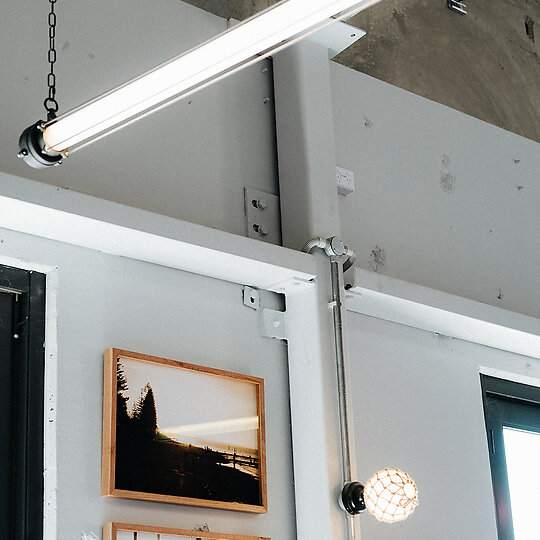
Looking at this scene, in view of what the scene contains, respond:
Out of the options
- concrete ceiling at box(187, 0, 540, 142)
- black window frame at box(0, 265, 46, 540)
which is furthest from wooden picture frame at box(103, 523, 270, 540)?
concrete ceiling at box(187, 0, 540, 142)

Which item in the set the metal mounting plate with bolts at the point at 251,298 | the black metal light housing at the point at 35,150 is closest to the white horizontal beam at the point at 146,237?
the metal mounting plate with bolts at the point at 251,298

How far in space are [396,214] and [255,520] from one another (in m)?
1.20

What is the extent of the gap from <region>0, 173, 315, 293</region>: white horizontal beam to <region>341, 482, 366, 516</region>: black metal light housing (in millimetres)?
592

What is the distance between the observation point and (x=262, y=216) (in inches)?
126

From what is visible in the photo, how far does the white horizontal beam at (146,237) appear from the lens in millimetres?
2525

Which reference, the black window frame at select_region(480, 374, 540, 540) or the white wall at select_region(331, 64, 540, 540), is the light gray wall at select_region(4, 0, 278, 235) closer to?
the white wall at select_region(331, 64, 540, 540)

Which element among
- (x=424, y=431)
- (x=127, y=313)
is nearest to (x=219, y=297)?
Answer: (x=127, y=313)

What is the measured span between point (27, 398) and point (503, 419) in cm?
A: 177

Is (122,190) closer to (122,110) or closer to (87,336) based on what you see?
(87,336)

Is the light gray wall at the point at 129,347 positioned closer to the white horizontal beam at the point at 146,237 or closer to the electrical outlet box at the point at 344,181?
the white horizontal beam at the point at 146,237

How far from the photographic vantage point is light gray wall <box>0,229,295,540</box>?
2557mm

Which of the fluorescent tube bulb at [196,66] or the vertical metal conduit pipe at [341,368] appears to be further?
the vertical metal conduit pipe at [341,368]

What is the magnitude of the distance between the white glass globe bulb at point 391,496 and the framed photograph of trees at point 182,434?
0.31m

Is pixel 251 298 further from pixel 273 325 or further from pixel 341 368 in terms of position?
pixel 341 368
